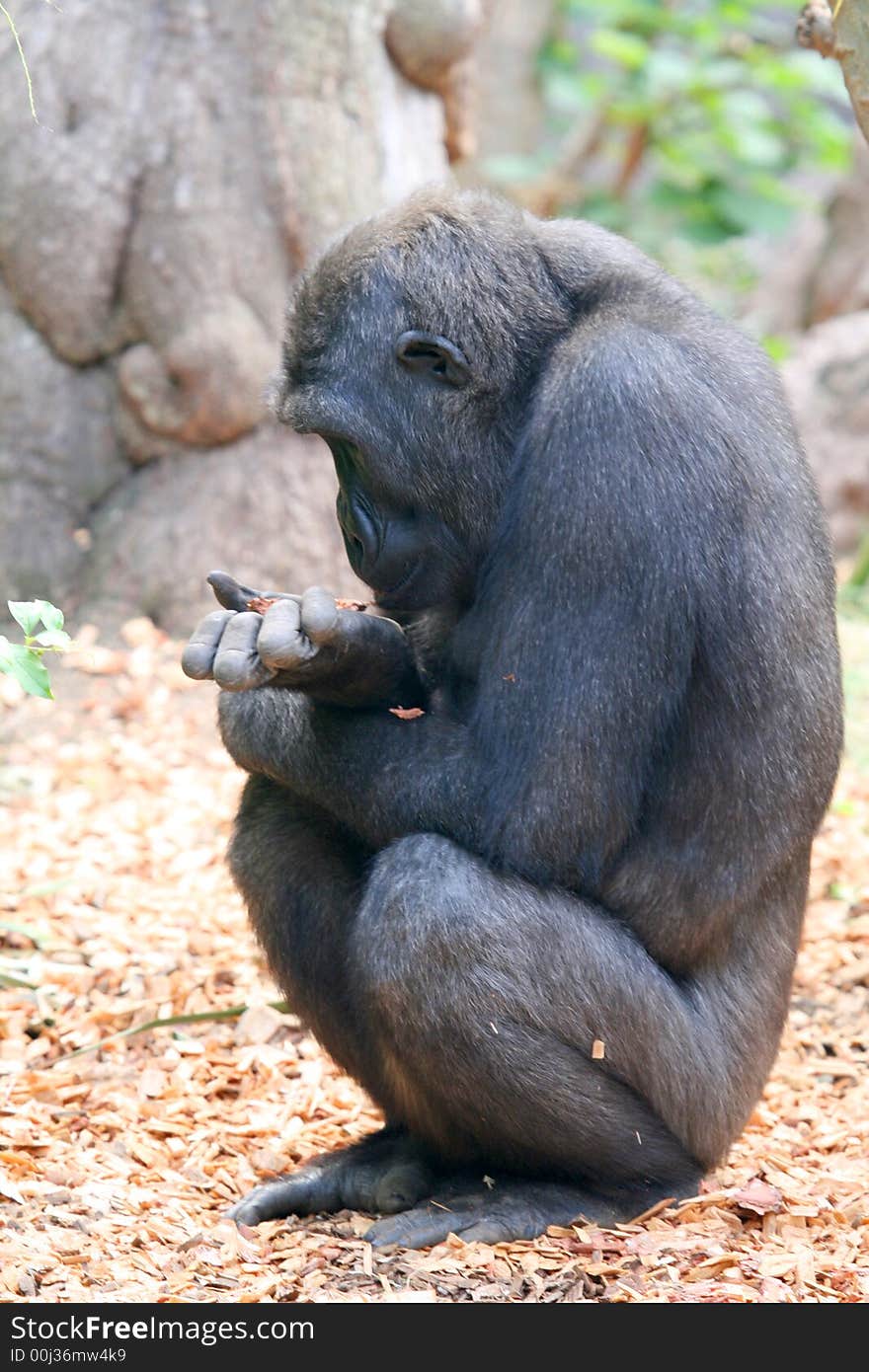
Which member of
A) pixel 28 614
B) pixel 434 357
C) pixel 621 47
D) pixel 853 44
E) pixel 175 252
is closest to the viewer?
pixel 28 614

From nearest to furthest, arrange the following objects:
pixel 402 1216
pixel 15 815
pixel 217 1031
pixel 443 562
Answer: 1. pixel 402 1216
2. pixel 443 562
3. pixel 217 1031
4. pixel 15 815

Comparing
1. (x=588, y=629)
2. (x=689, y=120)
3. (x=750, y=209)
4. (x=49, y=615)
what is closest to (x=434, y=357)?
(x=588, y=629)

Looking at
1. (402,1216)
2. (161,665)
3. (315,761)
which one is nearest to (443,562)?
(315,761)

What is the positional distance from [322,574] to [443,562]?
408 centimetres

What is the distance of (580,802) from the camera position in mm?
3633

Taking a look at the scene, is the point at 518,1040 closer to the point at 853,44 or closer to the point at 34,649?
the point at 34,649

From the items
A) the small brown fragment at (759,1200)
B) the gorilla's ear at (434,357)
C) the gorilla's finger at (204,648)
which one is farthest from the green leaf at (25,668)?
the small brown fragment at (759,1200)

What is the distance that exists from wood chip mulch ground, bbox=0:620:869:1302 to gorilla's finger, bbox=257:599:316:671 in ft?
4.53

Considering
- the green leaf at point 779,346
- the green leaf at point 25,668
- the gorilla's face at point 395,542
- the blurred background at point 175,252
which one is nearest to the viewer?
the green leaf at point 25,668

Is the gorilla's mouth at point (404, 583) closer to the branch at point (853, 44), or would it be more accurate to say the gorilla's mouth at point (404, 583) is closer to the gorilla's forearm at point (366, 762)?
the gorilla's forearm at point (366, 762)

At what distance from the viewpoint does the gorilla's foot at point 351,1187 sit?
4.03m

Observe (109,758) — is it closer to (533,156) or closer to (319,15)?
(319,15)

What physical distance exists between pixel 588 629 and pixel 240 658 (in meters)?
0.81

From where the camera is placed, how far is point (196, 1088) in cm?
487
